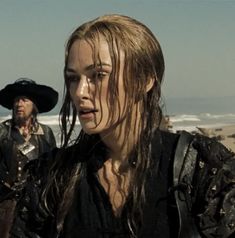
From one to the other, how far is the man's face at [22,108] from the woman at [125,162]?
6176 millimetres

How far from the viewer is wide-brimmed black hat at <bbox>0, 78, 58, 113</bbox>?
27.7ft

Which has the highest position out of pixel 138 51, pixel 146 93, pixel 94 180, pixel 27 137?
pixel 138 51

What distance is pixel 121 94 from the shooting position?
2043 mm

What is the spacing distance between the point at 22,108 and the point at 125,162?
627 cm

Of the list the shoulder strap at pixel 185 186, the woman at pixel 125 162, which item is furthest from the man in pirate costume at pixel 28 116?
the shoulder strap at pixel 185 186

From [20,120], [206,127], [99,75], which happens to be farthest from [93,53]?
[206,127]

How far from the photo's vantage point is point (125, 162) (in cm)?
219

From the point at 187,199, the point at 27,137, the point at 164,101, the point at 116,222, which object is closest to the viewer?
the point at 187,199

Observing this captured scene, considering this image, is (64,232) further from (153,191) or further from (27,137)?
(27,137)

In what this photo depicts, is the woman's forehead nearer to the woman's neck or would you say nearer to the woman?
the woman

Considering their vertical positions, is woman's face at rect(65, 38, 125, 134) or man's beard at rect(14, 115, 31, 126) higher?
woman's face at rect(65, 38, 125, 134)

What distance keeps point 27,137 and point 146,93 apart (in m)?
6.21

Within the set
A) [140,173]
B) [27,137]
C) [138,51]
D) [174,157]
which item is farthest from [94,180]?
[27,137]

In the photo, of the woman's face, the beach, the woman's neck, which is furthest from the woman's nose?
the beach
